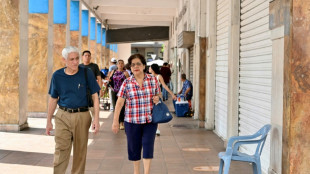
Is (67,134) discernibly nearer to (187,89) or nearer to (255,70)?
(255,70)

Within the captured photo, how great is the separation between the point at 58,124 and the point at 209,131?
5789 mm

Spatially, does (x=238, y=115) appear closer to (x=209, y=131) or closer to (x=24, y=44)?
(x=209, y=131)

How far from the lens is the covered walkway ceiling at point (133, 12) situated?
24.6 meters

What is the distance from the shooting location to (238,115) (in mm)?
7312

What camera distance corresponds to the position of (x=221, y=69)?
908 cm

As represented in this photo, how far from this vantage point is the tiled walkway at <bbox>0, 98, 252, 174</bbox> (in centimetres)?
596

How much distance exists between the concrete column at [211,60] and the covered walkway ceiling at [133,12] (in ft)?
40.4

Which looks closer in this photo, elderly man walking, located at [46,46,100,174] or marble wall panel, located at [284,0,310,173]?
marble wall panel, located at [284,0,310,173]

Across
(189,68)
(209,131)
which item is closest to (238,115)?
(209,131)

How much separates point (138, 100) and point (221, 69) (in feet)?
14.6

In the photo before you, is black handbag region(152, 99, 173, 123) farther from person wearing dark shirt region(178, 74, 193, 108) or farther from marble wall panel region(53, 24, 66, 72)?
marble wall panel region(53, 24, 66, 72)

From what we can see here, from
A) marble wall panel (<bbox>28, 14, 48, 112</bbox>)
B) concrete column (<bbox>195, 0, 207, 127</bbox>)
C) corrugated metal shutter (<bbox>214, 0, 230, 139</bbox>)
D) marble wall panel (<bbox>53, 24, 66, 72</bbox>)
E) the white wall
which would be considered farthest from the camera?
the white wall

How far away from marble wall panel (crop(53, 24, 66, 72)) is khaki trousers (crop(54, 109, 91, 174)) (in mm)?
9589

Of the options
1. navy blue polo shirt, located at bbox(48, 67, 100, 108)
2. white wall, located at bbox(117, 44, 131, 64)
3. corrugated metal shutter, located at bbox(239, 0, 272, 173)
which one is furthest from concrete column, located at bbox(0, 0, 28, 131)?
white wall, located at bbox(117, 44, 131, 64)
